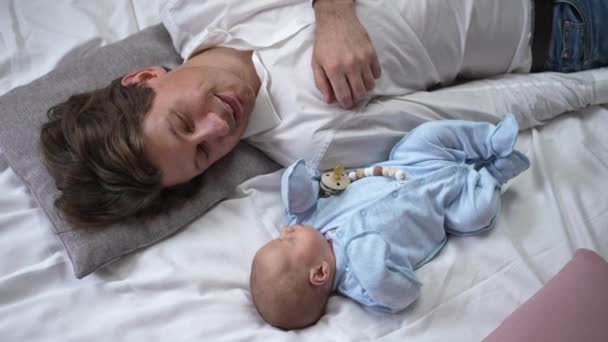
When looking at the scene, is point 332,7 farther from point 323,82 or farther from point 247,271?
point 247,271

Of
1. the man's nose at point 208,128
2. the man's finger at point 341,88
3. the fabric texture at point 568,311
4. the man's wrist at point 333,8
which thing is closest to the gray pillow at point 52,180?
the man's nose at point 208,128

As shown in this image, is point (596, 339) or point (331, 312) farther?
point (331, 312)

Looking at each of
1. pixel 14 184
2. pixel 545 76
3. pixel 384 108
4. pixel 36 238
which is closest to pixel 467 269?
pixel 384 108

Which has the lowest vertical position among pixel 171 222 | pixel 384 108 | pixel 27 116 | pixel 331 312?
pixel 331 312

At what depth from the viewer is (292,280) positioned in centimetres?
89

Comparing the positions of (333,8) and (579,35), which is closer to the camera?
(333,8)

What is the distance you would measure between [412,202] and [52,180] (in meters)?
0.76

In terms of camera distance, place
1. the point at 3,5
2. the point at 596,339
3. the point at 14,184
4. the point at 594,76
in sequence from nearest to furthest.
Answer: the point at 596,339, the point at 14,184, the point at 594,76, the point at 3,5

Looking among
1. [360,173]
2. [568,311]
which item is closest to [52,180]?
[360,173]

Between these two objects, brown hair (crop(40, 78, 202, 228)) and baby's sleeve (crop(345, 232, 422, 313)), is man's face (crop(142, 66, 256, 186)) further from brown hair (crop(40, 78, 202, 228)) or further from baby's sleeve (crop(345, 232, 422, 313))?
baby's sleeve (crop(345, 232, 422, 313))

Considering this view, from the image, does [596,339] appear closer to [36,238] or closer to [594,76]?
[594,76]

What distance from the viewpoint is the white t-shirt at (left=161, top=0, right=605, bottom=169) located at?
1.11 meters

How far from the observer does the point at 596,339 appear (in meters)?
0.78

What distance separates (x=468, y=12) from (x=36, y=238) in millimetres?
1109
